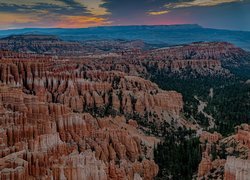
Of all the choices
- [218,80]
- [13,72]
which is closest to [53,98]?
[13,72]

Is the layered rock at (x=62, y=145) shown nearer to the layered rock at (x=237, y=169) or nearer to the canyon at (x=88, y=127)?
the canyon at (x=88, y=127)

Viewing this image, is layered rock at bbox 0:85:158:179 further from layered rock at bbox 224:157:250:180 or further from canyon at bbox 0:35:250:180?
layered rock at bbox 224:157:250:180

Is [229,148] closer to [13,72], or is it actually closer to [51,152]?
[51,152]

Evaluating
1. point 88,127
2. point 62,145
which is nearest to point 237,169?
point 62,145

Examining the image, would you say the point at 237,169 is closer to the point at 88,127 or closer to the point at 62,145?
the point at 62,145

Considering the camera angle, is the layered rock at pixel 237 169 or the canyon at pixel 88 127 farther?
the canyon at pixel 88 127

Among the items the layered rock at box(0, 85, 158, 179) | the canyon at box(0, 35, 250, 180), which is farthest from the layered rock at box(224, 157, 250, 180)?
the layered rock at box(0, 85, 158, 179)

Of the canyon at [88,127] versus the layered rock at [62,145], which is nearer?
the layered rock at [62,145]

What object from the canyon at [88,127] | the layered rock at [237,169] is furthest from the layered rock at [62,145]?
the layered rock at [237,169]

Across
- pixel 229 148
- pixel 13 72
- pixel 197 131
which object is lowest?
pixel 197 131

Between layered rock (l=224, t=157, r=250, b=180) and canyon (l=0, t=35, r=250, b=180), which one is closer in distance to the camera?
layered rock (l=224, t=157, r=250, b=180)

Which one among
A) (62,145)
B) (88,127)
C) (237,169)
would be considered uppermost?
(62,145)
